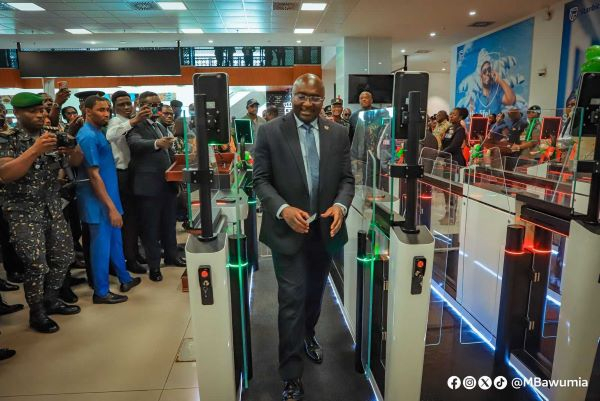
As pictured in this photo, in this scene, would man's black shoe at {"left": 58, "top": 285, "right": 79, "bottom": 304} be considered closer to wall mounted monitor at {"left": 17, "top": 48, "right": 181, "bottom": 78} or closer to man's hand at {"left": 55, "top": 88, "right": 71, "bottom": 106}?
man's hand at {"left": 55, "top": 88, "right": 71, "bottom": 106}

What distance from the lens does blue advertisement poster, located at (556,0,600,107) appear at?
272 inches

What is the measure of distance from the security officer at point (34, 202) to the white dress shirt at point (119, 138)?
0.50 metres

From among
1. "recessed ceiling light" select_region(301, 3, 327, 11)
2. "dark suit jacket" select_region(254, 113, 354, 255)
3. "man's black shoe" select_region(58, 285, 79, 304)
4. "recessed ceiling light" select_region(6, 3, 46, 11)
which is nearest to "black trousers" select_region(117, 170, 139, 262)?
"man's black shoe" select_region(58, 285, 79, 304)

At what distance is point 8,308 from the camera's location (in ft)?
10.4

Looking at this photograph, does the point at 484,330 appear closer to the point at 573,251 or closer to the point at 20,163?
the point at 573,251

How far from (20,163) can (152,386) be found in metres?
1.47

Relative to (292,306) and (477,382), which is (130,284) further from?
(477,382)

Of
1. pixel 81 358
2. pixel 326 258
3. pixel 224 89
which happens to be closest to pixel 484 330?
pixel 326 258

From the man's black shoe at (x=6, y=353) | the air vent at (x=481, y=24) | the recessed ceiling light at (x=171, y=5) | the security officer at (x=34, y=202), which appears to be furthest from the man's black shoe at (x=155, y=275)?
the air vent at (x=481, y=24)

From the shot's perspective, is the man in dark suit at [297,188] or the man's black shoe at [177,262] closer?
the man in dark suit at [297,188]

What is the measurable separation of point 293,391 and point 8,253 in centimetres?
294

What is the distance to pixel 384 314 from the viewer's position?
6.69ft

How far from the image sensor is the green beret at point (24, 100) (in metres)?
2.56

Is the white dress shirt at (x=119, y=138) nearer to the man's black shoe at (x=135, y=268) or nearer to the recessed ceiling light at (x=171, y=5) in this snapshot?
the man's black shoe at (x=135, y=268)
